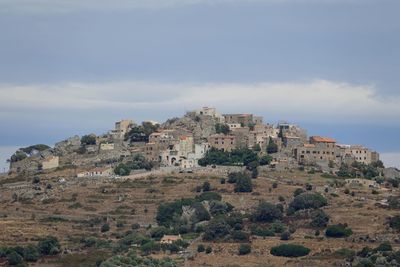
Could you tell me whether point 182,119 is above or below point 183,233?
above

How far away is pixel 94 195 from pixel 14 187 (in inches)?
380

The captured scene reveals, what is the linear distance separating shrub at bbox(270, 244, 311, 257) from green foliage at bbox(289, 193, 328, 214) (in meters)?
11.8

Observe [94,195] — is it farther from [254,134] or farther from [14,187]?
[254,134]

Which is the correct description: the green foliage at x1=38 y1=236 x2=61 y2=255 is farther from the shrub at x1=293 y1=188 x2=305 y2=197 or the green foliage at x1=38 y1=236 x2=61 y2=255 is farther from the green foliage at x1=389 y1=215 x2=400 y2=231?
the green foliage at x1=389 y1=215 x2=400 y2=231

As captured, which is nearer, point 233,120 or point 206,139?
point 206,139

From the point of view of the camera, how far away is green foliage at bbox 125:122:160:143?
113938 mm

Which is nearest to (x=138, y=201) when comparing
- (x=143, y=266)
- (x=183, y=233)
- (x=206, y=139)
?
(x=183, y=233)

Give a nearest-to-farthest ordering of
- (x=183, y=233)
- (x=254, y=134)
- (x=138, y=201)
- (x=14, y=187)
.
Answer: (x=183, y=233)
(x=138, y=201)
(x=14, y=187)
(x=254, y=134)

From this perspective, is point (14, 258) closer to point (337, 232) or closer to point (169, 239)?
point (169, 239)

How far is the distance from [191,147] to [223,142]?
3.15m

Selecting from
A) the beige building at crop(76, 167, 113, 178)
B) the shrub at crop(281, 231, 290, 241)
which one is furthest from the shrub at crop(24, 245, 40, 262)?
the beige building at crop(76, 167, 113, 178)

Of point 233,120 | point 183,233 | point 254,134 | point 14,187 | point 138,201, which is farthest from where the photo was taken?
point 233,120

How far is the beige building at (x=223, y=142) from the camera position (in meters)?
108

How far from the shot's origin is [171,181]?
98375 millimetres
